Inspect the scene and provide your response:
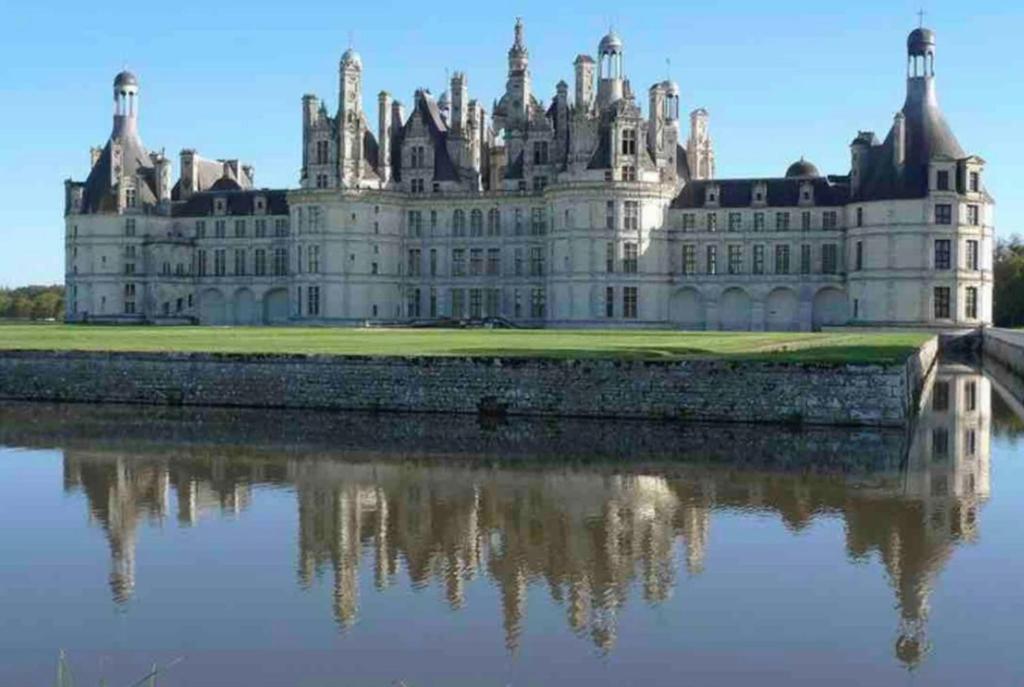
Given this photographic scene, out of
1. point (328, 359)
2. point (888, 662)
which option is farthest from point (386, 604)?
point (328, 359)

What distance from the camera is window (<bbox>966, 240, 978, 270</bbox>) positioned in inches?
2454

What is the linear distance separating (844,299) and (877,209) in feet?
17.0

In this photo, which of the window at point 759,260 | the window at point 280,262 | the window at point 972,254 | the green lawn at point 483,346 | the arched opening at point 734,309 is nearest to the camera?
the green lawn at point 483,346

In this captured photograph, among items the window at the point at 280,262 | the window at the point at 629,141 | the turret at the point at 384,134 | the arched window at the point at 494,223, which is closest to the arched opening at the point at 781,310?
the window at the point at 629,141

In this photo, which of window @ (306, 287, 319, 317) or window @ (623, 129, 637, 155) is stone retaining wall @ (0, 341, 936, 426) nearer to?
window @ (623, 129, 637, 155)

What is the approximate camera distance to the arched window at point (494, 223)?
70.7 metres

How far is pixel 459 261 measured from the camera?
71.7 meters

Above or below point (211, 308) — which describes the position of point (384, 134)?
above

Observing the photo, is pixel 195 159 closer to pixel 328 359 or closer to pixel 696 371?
pixel 328 359

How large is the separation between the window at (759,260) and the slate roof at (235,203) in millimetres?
25916

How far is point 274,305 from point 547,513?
5934 cm

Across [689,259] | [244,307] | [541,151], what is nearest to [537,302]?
[541,151]

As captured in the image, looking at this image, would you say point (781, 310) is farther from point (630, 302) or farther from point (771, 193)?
point (630, 302)

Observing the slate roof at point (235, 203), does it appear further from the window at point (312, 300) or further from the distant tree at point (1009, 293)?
the distant tree at point (1009, 293)
